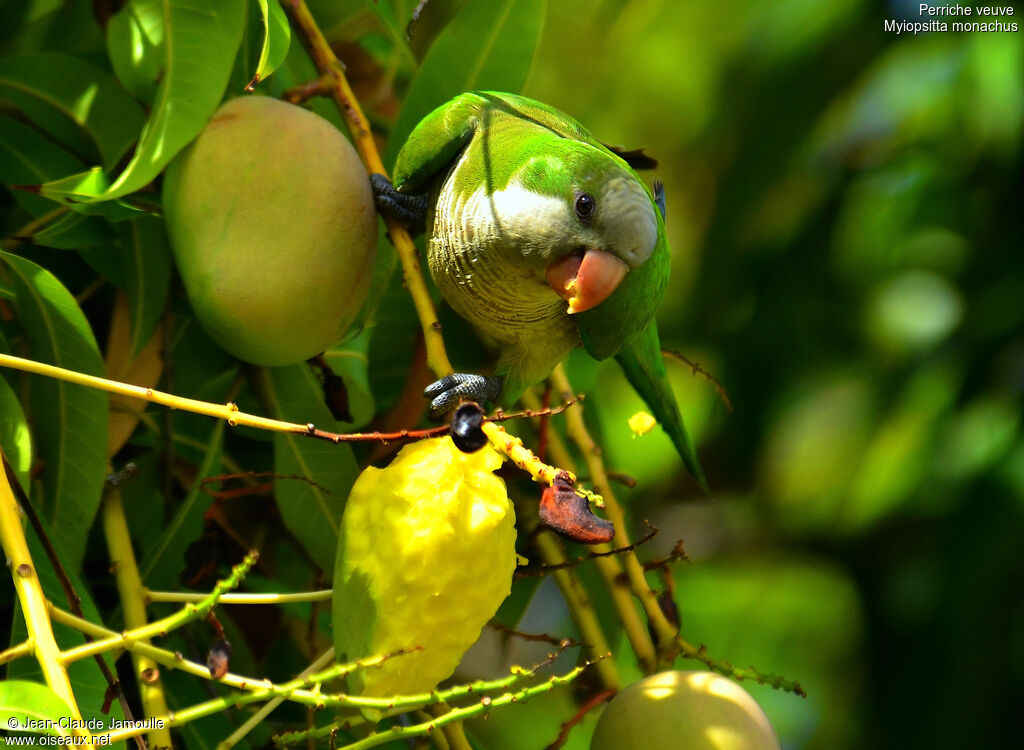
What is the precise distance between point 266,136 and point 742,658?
1.96 m

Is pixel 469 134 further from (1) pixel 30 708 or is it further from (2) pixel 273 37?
(1) pixel 30 708

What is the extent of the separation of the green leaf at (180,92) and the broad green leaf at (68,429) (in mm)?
125

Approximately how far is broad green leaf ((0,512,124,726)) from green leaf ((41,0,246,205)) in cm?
36

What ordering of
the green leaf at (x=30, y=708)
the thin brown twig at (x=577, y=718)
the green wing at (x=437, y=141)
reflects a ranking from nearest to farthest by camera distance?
the green leaf at (x=30, y=708), the thin brown twig at (x=577, y=718), the green wing at (x=437, y=141)

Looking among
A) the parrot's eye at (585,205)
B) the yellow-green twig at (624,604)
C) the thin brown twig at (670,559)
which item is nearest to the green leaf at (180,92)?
the parrot's eye at (585,205)

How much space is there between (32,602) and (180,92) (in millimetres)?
586

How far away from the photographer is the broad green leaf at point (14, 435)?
0.97 m

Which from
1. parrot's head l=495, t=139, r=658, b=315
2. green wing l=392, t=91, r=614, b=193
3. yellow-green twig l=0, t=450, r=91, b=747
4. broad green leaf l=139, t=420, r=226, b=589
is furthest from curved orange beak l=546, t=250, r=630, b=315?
yellow-green twig l=0, t=450, r=91, b=747

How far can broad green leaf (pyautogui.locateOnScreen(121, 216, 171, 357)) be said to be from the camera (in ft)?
3.87

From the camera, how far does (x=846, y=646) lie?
239cm

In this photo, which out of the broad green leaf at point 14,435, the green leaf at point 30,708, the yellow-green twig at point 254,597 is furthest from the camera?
the broad green leaf at point 14,435

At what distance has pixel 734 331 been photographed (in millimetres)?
2510

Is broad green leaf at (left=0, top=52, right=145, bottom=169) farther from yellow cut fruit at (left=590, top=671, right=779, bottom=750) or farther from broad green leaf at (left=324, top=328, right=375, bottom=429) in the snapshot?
yellow cut fruit at (left=590, top=671, right=779, bottom=750)

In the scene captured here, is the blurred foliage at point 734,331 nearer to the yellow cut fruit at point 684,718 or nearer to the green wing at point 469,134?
the green wing at point 469,134
